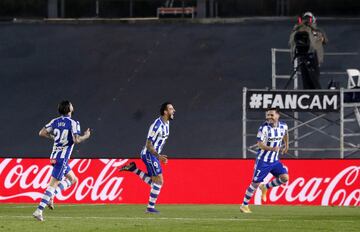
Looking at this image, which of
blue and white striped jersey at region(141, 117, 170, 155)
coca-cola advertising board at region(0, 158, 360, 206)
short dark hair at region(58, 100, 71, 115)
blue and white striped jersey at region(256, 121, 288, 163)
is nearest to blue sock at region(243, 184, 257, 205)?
blue and white striped jersey at region(256, 121, 288, 163)

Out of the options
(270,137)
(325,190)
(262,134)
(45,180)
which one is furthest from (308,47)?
(45,180)

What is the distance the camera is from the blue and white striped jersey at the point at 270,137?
92.3 feet

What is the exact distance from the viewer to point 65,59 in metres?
46.7

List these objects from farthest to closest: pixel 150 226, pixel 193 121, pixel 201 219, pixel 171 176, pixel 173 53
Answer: pixel 173 53, pixel 193 121, pixel 171 176, pixel 201 219, pixel 150 226

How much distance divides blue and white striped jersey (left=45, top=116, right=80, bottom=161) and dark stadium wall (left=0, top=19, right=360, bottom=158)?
16511mm

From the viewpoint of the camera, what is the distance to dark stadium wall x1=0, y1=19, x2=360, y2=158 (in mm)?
42812

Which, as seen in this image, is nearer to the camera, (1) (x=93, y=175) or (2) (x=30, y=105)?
(1) (x=93, y=175)

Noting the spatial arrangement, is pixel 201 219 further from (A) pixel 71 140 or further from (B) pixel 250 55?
(B) pixel 250 55

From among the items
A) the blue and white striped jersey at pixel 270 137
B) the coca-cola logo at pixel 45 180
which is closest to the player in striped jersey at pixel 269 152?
the blue and white striped jersey at pixel 270 137

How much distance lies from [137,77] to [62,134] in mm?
20342

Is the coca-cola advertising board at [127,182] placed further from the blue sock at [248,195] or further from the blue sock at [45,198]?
the blue sock at [45,198]

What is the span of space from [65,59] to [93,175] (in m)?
14.7

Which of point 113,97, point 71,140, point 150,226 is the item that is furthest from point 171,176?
point 113,97

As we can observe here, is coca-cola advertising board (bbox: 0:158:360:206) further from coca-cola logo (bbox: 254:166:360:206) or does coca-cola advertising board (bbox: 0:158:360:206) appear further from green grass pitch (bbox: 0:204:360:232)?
green grass pitch (bbox: 0:204:360:232)
